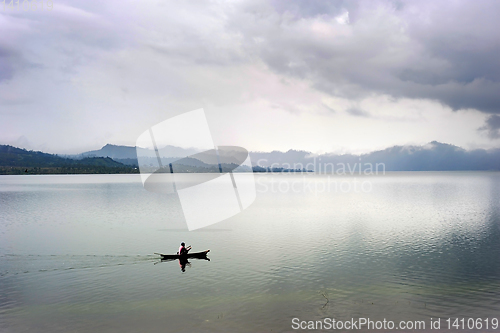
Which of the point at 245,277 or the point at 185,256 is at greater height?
the point at 185,256

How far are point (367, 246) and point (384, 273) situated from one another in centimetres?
1164

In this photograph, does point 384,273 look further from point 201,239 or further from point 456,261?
point 201,239

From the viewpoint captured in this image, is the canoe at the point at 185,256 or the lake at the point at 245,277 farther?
the canoe at the point at 185,256

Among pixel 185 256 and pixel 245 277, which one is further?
pixel 185 256

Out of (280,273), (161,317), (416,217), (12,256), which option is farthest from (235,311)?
(416,217)

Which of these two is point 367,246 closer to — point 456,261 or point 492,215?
point 456,261

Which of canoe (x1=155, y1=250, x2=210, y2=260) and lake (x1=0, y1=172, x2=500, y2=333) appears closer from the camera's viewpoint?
lake (x1=0, y1=172, x2=500, y2=333)

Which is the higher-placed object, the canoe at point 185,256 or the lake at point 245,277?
the canoe at point 185,256

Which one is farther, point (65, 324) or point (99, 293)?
point (99, 293)

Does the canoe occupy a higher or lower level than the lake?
higher

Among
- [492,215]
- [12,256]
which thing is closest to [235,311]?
[12,256]

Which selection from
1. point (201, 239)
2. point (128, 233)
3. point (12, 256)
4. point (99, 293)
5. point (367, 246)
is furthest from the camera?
point (128, 233)

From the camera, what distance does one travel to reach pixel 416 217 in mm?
67625

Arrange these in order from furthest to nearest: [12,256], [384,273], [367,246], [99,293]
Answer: [367,246], [12,256], [384,273], [99,293]
